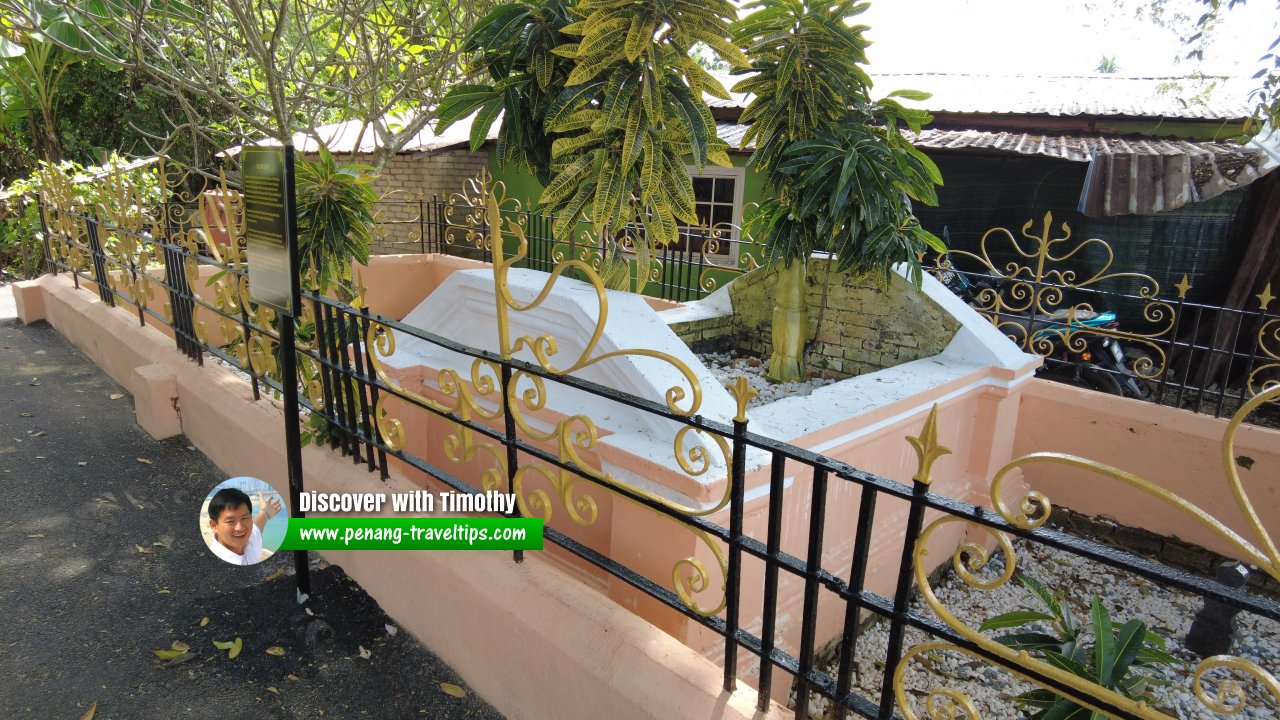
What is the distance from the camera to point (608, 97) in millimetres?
Result: 2887

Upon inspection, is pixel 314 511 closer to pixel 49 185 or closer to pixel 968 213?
pixel 49 185

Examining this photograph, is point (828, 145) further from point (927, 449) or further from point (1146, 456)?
point (1146, 456)

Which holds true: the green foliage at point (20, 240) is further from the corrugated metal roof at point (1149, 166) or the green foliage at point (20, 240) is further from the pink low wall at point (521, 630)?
the corrugated metal roof at point (1149, 166)

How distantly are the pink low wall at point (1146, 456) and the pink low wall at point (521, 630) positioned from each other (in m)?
3.16

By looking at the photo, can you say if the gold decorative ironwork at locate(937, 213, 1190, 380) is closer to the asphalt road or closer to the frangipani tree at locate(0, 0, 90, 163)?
the asphalt road

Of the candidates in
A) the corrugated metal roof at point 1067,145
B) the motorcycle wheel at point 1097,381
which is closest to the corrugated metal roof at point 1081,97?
the corrugated metal roof at point 1067,145

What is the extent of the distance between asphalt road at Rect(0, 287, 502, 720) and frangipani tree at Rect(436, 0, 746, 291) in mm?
1758

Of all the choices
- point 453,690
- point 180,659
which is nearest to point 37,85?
point 180,659

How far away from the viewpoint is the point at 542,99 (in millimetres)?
3281

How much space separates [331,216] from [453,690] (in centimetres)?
207

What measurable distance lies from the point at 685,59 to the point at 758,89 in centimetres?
103

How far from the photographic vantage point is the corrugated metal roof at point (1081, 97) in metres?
7.44

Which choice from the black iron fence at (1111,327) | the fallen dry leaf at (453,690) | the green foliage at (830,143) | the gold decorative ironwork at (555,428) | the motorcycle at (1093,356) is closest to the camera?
the gold decorative ironwork at (555,428)

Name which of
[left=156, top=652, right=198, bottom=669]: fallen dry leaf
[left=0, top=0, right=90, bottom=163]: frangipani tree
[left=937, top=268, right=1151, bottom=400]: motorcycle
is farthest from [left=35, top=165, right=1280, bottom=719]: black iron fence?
[left=0, top=0, right=90, bottom=163]: frangipani tree
